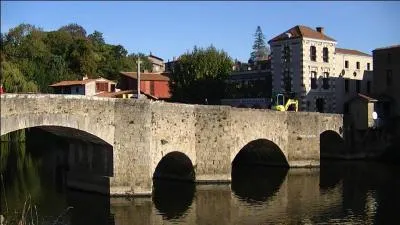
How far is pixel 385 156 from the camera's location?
42.9 meters

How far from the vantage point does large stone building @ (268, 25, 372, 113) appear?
4619 cm

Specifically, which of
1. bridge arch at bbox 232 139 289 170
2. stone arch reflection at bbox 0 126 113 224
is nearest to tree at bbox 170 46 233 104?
bridge arch at bbox 232 139 289 170

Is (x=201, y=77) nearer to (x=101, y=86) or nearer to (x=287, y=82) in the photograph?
(x=287, y=82)

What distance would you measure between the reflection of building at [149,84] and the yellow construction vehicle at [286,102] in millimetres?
17445

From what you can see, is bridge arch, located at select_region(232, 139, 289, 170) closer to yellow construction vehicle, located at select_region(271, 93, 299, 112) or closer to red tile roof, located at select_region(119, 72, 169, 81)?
yellow construction vehicle, located at select_region(271, 93, 299, 112)

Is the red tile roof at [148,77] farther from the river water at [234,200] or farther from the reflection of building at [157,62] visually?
the reflection of building at [157,62]

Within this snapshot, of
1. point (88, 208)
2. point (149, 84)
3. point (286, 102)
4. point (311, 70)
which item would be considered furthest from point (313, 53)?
point (88, 208)

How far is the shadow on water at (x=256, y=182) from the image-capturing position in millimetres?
27438

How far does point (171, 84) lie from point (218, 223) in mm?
34898

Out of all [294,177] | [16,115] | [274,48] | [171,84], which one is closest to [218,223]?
[16,115]

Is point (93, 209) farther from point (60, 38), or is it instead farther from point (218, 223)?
point (60, 38)

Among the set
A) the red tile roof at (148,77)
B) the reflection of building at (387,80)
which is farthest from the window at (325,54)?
the red tile roof at (148,77)

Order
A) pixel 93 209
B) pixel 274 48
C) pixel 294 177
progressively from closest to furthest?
pixel 93 209
pixel 294 177
pixel 274 48

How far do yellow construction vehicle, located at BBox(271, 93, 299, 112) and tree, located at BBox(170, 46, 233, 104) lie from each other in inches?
288
